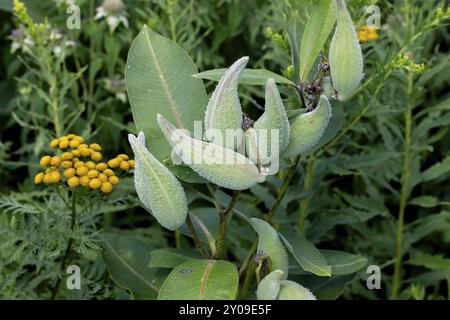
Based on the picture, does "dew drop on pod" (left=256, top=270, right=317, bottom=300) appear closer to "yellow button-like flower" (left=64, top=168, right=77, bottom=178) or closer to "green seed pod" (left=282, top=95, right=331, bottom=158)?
"green seed pod" (left=282, top=95, right=331, bottom=158)

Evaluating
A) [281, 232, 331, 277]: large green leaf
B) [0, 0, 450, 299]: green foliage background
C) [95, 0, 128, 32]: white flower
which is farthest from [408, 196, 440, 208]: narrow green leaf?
[95, 0, 128, 32]: white flower


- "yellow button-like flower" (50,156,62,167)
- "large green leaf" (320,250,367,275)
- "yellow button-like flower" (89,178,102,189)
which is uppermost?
"yellow button-like flower" (50,156,62,167)

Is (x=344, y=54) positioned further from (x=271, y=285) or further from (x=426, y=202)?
(x=426, y=202)

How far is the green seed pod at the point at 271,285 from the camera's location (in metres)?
1.18

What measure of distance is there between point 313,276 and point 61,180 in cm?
56

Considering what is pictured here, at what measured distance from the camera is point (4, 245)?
1.42m

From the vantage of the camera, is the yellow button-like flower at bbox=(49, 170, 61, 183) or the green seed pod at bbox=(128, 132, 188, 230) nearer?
the green seed pod at bbox=(128, 132, 188, 230)

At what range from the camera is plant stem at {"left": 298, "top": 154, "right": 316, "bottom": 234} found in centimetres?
169

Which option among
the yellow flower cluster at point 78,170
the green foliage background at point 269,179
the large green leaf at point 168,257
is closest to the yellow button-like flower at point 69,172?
the yellow flower cluster at point 78,170

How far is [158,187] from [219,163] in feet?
0.38

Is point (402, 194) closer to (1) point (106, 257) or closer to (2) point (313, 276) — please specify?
(2) point (313, 276)

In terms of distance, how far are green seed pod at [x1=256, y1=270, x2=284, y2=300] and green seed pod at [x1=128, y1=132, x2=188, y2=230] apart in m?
0.17

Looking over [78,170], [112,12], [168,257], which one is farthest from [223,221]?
[112,12]

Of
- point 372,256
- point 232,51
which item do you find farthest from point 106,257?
point 232,51
